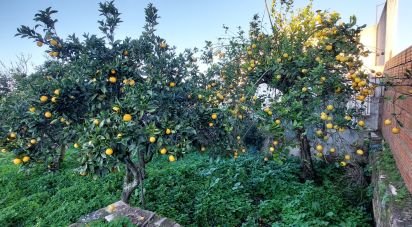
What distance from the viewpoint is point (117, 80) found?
116 inches

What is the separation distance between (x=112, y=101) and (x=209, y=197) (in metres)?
1.96

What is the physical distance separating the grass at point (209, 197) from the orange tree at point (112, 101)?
741 mm

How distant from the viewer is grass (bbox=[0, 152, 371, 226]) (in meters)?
3.26

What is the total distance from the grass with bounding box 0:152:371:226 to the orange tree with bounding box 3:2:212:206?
2.43 feet

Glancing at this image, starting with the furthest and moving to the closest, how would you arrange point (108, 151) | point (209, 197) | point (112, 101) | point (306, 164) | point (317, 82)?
1. point (306, 164)
2. point (209, 197)
3. point (112, 101)
4. point (317, 82)
5. point (108, 151)

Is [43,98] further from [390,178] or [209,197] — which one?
[390,178]

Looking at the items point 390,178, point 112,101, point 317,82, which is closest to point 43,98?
point 112,101

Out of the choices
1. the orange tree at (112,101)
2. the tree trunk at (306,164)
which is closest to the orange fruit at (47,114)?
the orange tree at (112,101)

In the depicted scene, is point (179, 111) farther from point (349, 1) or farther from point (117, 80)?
point (349, 1)

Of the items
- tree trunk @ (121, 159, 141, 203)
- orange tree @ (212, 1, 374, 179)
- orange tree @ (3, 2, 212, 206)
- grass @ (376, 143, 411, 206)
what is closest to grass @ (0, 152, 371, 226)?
tree trunk @ (121, 159, 141, 203)

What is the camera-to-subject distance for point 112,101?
2.90 meters

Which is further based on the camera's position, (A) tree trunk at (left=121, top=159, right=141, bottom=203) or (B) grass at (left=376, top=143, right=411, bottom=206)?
(A) tree trunk at (left=121, top=159, right=141, bottom=203)

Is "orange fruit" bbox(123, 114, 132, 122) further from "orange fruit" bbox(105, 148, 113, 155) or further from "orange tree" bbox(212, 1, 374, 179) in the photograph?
"orange tree" bbox(212, 1, 374, 179)

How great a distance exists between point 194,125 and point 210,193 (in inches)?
57.2
